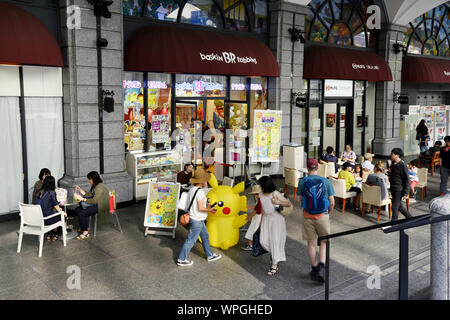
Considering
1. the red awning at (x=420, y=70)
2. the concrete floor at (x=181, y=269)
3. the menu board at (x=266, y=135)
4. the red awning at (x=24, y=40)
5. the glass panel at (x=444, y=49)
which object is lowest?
the concrete floor at (x=181, y=269)

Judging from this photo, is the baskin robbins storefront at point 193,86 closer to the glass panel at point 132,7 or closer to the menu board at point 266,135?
the glass panel at point 132,7

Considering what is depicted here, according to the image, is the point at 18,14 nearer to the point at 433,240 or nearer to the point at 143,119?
the point at 143,119

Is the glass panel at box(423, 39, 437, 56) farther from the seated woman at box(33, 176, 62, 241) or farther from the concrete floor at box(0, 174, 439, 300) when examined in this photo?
the seated woman at box(33, 176, 62, 241)

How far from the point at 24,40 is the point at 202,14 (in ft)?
19.3

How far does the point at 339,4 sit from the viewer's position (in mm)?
18000

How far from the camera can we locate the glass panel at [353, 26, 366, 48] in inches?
747

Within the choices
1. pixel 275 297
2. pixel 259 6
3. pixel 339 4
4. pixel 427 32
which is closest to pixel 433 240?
pixel 275 297

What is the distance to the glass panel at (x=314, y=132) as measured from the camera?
57.5ft

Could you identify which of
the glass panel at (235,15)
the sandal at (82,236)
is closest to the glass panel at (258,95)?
the glass panel at (235,15)

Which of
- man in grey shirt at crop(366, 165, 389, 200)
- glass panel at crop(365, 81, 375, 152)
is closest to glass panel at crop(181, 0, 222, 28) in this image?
man in grey shirt at crop(366, 165, 389, 200)

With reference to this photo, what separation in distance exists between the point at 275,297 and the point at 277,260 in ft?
2.79

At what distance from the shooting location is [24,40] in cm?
930

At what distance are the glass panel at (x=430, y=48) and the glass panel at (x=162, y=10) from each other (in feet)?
49.4
